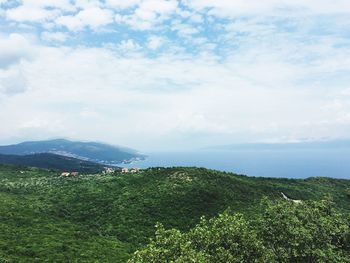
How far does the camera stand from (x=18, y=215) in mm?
62125

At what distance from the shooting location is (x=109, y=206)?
7600cm

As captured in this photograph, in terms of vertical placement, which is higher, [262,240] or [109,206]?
[262,240]

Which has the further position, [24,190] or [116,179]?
[116,179]

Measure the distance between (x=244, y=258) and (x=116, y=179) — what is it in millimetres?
60643

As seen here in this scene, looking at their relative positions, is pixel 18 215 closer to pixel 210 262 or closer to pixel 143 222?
pixel 143 222

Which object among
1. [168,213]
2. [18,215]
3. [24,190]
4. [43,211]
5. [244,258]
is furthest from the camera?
[24,190]

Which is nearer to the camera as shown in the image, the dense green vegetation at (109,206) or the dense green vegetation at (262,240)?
the dense green vegetation at (262,240)

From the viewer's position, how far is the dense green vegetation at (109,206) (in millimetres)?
52188

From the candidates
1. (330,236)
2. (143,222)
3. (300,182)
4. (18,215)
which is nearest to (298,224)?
(330,236)

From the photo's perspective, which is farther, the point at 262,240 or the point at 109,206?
the point at 109,206

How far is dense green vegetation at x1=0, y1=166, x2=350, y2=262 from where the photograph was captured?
2055 inches

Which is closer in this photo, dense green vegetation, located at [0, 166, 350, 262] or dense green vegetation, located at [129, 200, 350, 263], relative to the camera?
dense green vegetation, located at [129, 200, 350, 263]

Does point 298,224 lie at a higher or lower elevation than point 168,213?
higher

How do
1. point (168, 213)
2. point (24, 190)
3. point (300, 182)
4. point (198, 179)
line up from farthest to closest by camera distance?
point (300, 182)
point (198, 179)
point (24, 190)
point (168, 213)
